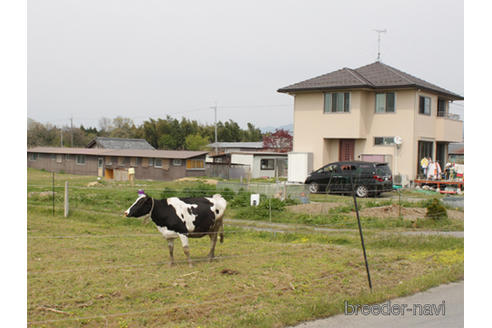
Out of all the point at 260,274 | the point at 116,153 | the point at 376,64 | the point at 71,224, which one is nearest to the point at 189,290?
the point at 260,274

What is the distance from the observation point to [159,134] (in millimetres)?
82062

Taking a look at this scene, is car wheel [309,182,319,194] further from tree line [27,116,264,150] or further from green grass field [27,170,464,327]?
tree line [27,116,264,150]

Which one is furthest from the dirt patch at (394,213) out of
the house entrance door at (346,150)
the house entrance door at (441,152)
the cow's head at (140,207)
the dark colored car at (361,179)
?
the house entrance door at (441,152)

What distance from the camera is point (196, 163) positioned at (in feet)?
139

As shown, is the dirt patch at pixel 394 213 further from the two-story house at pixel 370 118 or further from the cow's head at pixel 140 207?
the two-story house at pixel 370 118

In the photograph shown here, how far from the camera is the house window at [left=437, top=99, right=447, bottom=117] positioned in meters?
32.8

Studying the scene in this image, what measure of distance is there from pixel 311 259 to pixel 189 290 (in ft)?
11.7

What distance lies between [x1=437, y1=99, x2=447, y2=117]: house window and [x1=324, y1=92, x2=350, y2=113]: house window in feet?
23.3

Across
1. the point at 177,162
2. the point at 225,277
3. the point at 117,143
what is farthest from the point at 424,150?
the point at 117,143

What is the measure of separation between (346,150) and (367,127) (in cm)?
201

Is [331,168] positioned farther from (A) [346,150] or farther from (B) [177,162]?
(B) [177,162]

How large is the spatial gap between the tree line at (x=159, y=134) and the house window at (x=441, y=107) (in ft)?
160

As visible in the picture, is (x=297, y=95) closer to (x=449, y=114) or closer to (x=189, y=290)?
(x=449, y=114)

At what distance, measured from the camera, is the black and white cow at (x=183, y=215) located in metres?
8.71
